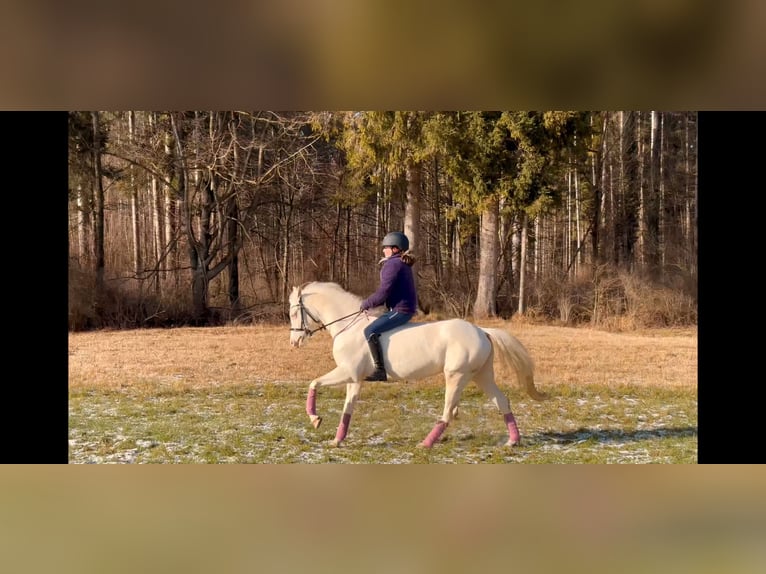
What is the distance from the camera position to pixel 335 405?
9.24m

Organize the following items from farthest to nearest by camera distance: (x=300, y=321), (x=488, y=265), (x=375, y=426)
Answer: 1. (x=488, y=265)
2. (x=375, y=426)
3. (x=300, y=321)

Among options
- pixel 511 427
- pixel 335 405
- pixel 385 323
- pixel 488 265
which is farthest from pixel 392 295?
pixel 488 265

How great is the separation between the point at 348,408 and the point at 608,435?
304cm

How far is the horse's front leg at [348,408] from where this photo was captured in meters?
7.25

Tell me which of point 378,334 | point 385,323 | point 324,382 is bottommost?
point 324,382

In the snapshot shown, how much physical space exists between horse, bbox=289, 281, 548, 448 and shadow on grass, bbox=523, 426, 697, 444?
724 mm

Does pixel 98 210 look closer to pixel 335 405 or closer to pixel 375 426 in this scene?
pixel 335 405
